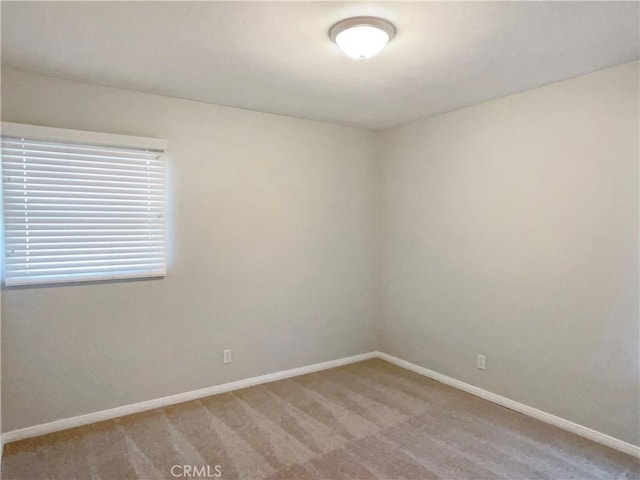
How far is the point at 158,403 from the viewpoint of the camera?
128 inches

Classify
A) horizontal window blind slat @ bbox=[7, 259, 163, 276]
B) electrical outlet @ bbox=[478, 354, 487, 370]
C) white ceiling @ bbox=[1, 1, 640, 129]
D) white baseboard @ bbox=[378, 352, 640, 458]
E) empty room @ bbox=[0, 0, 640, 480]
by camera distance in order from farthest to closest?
electrical outlet @ bbox=[478, 354, 487, 370] → horizontal window blind slat @ bbox=[7, 259, 163, 276] → white baseboard @ bbox=[378, 352, 640, 458] → empty room @ bbox=[0, 0, 640, 480] → white ceiling @ bbox=[1, 1, 640, 129]

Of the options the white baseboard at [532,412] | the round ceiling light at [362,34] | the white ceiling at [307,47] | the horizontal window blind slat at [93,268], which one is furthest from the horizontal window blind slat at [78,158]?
the white baseboard at [532,412]

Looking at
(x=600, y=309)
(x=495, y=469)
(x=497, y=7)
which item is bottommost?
(x=495, y=469)

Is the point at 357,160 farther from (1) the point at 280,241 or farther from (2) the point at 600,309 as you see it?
(2) the point at 600,309

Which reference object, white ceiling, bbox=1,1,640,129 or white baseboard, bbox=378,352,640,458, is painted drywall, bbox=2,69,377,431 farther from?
white baseboard, bbox=378,352,640,458

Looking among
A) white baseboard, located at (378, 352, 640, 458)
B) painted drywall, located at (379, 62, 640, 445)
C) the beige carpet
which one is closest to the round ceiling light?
painted drywall, located at (379, 62, 640, 445)

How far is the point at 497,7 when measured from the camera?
1942 millimetres

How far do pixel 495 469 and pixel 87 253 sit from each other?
300 centimetres

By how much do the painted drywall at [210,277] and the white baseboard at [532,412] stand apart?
742 millimetres

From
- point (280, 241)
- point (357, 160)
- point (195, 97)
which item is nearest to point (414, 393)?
point (280, 241)

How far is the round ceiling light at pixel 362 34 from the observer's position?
2059 millimetres

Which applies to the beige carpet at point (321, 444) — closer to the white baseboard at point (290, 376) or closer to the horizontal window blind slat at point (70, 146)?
the white baseboard at point (290, 376)

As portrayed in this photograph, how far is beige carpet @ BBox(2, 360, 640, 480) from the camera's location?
2.42 m

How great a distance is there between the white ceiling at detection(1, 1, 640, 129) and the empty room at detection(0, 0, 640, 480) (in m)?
0.02
